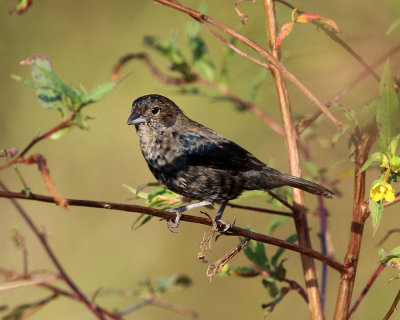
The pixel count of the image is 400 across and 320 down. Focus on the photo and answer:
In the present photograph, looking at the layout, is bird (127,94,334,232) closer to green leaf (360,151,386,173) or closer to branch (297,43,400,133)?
branch (297,43,400,133)

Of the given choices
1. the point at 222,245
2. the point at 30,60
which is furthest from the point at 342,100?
the point at 222,245

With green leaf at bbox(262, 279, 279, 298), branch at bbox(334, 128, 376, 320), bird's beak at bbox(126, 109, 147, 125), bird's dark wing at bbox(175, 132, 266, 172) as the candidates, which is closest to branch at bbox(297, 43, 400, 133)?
branch at bbox(334, 128, 376, 320)

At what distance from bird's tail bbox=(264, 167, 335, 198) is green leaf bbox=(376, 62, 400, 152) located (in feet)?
2.30

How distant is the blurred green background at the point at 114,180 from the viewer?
219 inches

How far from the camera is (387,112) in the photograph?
6.46ft

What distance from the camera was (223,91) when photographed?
3.70 metres

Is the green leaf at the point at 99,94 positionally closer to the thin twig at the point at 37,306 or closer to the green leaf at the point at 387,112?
the thin twig at the point at 37,306

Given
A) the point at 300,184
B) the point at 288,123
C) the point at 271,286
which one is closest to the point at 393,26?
the point at 288,123

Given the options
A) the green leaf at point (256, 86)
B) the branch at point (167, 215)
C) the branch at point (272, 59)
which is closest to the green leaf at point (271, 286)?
the branch at point (167, 215)

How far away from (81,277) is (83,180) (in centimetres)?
111

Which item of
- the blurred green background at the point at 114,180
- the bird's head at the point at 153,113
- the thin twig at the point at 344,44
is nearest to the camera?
the thin twig at the point at 344,44

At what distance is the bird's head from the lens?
441 cm

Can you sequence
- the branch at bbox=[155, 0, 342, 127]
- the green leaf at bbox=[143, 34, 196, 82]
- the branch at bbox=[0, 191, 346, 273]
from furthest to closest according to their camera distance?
the green leaf at bbox=[143, 34, 196, 82]
the branch at bbox=[155, 0, 342, 127]
the branch at bbox=[0, 191, 346, 273]

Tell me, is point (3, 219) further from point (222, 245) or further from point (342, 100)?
point (342, 100)
